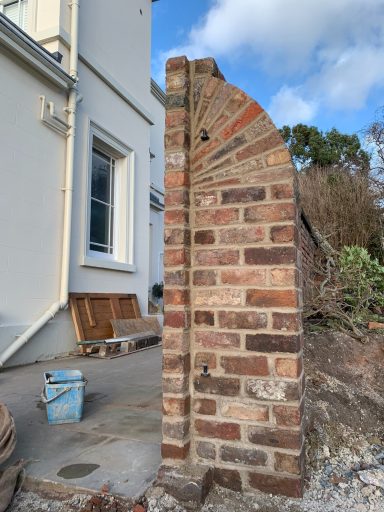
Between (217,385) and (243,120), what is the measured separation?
1.38 meters

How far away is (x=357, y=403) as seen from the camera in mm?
3016

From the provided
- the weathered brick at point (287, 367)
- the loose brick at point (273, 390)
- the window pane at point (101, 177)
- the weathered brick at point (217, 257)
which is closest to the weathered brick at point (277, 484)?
the loose brick at point (273, 390)

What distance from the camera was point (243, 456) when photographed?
1871 mm

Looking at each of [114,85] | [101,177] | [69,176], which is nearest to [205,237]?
[69,176]

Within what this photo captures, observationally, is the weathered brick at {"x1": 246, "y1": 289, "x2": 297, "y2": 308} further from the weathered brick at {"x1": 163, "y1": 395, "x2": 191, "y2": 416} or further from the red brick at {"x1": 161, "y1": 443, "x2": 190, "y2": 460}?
the red brick at {"x1": 161, "y1": 443, "x2": 190, "y2": 460}

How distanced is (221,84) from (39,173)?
4.37 m

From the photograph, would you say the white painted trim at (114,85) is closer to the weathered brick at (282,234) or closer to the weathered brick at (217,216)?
the weathered brick at (217,216)

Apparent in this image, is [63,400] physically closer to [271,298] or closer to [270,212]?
[271,298]

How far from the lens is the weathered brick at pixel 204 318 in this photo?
6.55 feet

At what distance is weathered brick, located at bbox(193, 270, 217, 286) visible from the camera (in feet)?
6.61

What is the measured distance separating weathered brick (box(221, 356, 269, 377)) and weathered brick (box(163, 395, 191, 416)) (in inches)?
10.5

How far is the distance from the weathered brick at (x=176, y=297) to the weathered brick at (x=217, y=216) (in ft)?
1.27

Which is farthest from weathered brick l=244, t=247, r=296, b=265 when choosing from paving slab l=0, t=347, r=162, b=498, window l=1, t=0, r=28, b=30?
window l=1, t=0, r=28, b=30

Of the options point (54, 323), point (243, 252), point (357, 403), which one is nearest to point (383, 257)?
point (357, 403)
